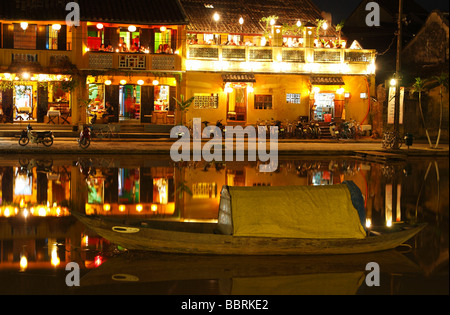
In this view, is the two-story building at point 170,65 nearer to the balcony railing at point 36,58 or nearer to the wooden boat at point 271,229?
the balcony railing at point 36,58

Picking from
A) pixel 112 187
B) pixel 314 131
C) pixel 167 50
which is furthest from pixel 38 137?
pixel 314 131

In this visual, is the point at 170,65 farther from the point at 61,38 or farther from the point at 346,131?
the point at 346,131

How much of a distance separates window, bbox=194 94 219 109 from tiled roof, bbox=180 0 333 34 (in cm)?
398

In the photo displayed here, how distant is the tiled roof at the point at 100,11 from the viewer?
95.7ft

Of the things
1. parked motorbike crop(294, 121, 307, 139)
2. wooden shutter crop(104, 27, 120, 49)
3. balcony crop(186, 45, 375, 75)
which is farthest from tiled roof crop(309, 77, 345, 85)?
wooden shutter crop(104, 27, 120, 49)

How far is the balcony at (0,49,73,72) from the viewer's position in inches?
1141

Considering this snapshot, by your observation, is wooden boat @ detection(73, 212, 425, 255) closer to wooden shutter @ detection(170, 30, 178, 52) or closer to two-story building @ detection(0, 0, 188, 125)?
two-story building @ detection(0, 0, 188, 125)

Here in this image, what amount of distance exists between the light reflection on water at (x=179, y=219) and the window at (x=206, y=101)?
35.6 ft

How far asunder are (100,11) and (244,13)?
30.3 feet

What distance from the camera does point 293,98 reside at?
32.8 metres

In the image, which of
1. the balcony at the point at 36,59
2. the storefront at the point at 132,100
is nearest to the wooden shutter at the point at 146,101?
the storefront at the point at 132,100

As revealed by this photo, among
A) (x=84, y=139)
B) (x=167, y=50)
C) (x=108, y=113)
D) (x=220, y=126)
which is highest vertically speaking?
(x=167, y=50)
